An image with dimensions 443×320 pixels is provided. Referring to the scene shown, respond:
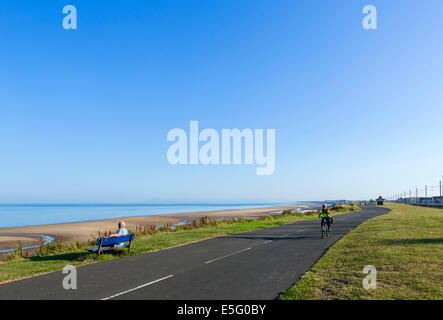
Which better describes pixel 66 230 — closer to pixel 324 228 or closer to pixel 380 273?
pixel 324 228

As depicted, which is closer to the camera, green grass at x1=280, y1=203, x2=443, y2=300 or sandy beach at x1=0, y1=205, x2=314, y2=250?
green grass at x1=280, y1=203, x2=443, y2=300

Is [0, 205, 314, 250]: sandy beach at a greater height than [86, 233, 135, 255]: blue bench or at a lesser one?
lesser

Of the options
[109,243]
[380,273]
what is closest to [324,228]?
[380,273]

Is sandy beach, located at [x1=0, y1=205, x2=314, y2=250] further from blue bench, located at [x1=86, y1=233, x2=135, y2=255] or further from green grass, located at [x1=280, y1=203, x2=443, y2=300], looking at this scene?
green grass, located at [x1=280, y1=203, x2=443, y2=300]

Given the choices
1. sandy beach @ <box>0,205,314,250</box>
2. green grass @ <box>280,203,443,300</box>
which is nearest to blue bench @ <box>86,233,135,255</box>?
green grass @ <box>280,203,443,300</box>

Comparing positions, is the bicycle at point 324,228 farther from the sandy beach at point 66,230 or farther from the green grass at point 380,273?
the sandy beach at point 66,230

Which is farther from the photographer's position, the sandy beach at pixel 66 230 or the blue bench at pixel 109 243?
the sandy beach at pixel 66 230

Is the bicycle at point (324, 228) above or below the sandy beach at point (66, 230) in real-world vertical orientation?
above

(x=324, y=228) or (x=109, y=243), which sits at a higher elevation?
(x=109, y=243)

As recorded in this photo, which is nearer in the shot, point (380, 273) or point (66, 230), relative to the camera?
point (380, 273)

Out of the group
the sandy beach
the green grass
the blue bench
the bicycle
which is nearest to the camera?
the green grass

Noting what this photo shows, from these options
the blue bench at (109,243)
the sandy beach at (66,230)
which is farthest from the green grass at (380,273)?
the sandy beach at (66,230)
